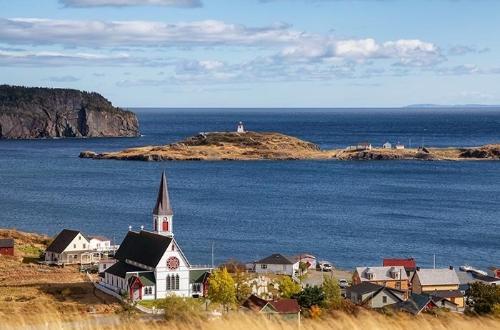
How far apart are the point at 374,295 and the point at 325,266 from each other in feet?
36.8

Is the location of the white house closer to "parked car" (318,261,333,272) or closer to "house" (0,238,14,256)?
"house" (0,238,14,256)

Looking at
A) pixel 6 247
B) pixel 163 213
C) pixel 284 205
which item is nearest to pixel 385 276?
pixel 163 213

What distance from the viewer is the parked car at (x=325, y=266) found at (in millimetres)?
46594

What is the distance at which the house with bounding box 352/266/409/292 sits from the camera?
135 ft

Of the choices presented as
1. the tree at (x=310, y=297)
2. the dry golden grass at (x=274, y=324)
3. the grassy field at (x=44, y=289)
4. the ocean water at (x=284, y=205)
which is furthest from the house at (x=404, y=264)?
the dry golden grass at (x=274, y=324)

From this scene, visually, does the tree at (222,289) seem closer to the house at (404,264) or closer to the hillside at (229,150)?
the house at (404,264)

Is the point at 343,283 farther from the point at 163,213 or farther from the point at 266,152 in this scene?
the point at 266,152

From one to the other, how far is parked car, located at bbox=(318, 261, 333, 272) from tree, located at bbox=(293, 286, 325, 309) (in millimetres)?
12298

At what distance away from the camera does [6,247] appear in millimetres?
46875

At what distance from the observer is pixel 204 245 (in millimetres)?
55438

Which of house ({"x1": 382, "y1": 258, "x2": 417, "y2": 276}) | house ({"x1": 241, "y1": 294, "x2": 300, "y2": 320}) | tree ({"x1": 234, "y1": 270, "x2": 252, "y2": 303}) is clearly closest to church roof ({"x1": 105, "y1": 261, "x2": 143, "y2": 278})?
tree ({"x1": 234, "y1": 270, "x2": 252, "y2": 303})

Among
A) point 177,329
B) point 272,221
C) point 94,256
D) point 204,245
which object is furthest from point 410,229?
point 177,329

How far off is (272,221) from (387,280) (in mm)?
28790

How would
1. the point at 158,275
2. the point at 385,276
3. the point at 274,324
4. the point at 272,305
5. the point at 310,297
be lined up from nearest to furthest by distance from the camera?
the point at 274,324 → the point at 272,305 → the point at 310,297 → the point at 158,275 → the point at 385,276
